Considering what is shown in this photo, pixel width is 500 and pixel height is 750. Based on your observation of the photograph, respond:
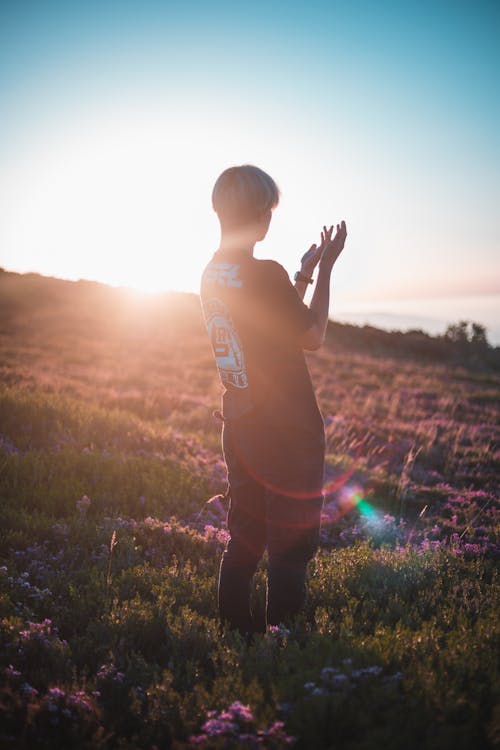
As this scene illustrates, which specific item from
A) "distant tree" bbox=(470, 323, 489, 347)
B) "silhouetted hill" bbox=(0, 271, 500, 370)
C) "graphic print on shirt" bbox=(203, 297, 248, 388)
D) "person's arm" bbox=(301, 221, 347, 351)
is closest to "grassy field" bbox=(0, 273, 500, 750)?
"graphic print on shirt" bbox=(203, 297, 248, 388)

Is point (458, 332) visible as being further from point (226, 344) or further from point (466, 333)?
point (226, 344)

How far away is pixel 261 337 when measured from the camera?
266 cm

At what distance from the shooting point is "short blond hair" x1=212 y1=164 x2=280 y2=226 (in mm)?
2607

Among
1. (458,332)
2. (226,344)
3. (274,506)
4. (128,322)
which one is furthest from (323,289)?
(458,332)

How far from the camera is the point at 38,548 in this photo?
14.3 ft

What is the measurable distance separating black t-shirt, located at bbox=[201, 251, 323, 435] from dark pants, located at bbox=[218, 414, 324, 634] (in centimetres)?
11

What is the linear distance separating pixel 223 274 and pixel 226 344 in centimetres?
41

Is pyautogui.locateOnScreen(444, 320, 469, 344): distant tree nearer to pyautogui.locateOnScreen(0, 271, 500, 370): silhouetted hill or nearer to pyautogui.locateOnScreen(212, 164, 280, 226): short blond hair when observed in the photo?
pyautogui.locateOnScreen(0, 271, 500, 370): silhouetted hill

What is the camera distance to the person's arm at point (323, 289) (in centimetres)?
260

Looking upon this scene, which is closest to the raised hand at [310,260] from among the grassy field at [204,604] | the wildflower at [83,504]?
the grassy field at [204,604]

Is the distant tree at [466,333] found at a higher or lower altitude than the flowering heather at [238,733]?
higher

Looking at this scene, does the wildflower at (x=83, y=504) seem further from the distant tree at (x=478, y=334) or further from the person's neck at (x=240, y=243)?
the distant tree at (x=478, y=334)

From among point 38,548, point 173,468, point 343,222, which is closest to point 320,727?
point 343,222

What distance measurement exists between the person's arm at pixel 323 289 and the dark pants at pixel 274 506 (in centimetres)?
55
